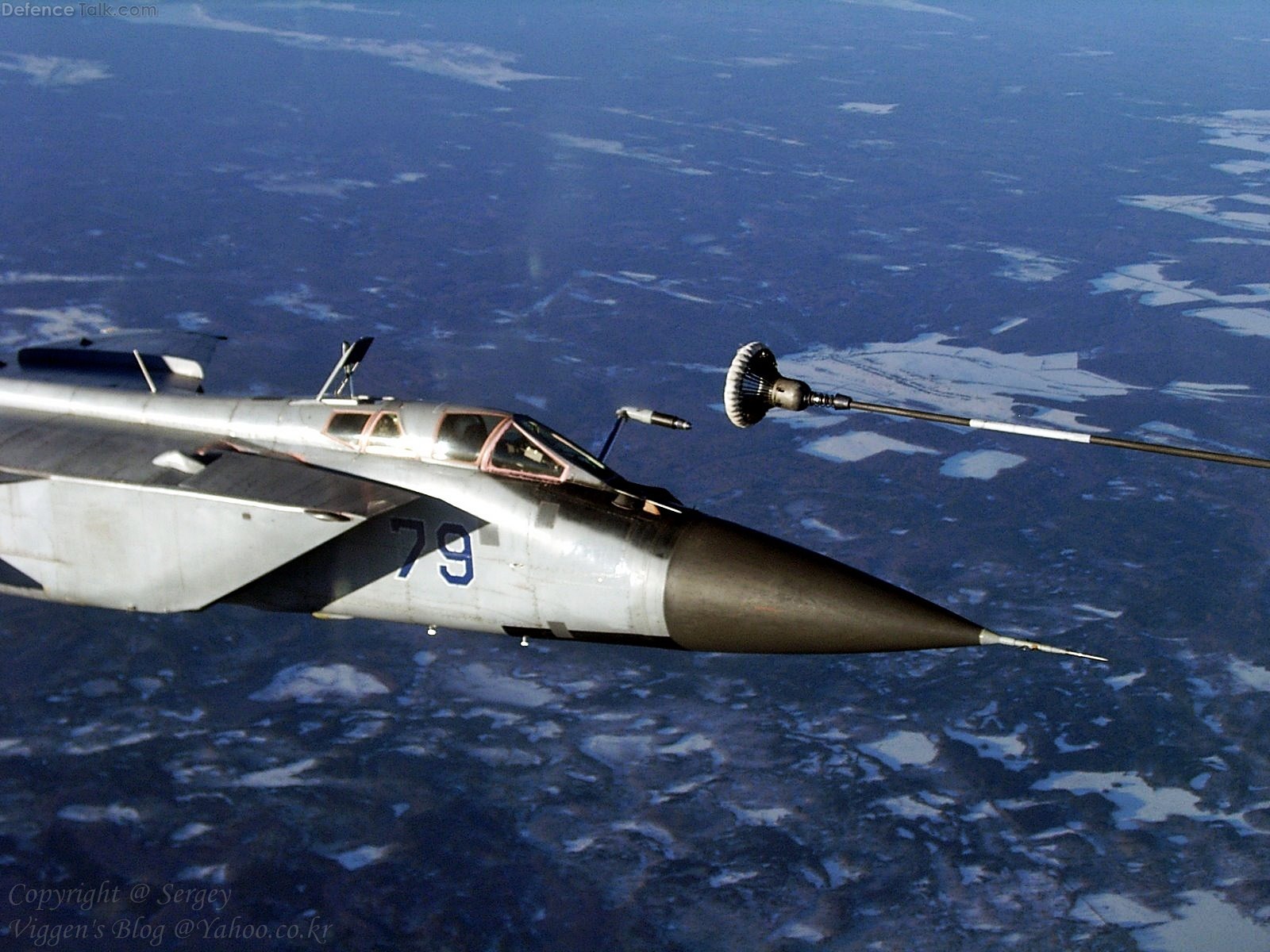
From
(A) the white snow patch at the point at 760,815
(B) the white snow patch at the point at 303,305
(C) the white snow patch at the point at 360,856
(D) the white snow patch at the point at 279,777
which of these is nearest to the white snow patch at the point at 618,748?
(A) the white snow patch at the point at 760,815

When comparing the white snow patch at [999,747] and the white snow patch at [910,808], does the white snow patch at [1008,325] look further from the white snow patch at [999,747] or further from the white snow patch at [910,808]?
the white snow patch at [910,808]

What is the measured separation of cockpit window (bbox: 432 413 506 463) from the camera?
817 inches

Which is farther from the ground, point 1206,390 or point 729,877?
point 1206,390

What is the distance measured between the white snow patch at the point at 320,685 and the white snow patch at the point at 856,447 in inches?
1521

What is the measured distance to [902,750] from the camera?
74.9 metres

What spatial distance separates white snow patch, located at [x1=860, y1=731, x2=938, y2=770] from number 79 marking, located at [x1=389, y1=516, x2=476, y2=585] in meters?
58.0

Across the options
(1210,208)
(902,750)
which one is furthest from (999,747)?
(1210,208)

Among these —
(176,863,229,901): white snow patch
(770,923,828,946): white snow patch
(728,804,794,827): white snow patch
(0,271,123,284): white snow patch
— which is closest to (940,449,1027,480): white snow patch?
(728,804,794,827): white snow patch

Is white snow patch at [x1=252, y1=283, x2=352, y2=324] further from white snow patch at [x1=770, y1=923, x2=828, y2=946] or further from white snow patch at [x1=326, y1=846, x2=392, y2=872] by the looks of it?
white snow patch at [x1=770, y1=923, x2=828, y2=946]

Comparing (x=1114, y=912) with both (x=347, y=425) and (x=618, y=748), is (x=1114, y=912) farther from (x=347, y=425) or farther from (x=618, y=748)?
(x=347, y=425)

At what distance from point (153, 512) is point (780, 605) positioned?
10.1 metres

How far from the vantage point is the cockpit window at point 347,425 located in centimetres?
2142

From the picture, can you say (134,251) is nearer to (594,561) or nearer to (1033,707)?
(1033,707)

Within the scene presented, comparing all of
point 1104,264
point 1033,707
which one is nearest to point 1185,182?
point 1104,264
